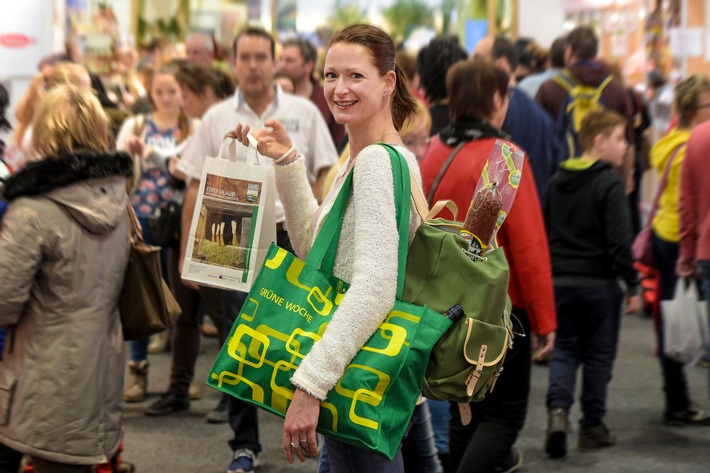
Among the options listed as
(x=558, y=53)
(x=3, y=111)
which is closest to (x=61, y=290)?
(x=3, y=111)

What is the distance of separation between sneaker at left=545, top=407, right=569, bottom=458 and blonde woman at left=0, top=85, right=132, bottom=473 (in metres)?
2.12

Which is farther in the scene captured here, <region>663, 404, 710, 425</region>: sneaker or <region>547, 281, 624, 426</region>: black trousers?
<region>663, 404, 710, 425</region>: sneaker

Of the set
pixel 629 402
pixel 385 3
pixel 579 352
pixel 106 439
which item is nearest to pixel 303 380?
pixel 106 439

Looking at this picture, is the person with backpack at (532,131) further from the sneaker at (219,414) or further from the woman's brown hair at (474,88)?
the sneaker at (219,414)

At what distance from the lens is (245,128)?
2629 millimetres

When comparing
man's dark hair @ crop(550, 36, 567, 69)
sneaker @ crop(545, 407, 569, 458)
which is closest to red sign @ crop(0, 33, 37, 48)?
man's dark hair @ crop(550, 36, 567, 69)

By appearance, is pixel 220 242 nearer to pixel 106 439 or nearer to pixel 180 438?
pixel 106 439

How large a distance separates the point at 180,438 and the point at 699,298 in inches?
99.8

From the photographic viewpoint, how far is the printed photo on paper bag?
2729 mm

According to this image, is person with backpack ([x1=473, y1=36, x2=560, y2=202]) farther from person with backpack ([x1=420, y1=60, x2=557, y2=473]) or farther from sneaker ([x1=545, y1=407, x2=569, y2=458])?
sneaker ([x1=545, y1=407, x2=569, y2=458])

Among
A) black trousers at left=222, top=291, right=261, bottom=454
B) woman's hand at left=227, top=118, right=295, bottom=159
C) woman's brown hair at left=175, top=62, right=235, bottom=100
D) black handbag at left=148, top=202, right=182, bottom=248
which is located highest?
woman's brown hair at left=175, top=62, right=235, bottom=100

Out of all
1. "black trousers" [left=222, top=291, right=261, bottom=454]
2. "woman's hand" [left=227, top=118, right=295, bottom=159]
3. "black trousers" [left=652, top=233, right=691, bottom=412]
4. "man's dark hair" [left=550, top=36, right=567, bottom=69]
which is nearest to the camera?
"woman's hand" [left=227, top=118, right=295, bottom=159]

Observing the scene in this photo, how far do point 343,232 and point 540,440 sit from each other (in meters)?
2.96

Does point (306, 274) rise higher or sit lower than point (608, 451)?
higher
